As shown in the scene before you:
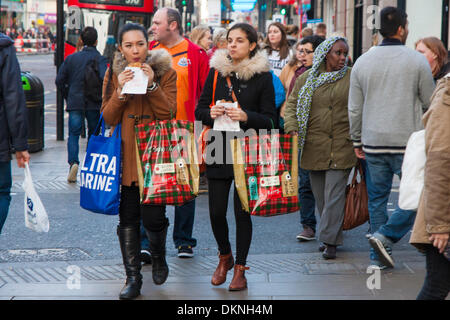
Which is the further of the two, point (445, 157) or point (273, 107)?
point (273, 107)

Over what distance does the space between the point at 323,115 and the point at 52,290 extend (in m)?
2.57

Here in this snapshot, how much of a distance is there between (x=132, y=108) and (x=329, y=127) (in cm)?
187

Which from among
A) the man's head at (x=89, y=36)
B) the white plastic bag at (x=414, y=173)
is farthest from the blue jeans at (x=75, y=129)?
the white plastic bag at (x=414, y=173)

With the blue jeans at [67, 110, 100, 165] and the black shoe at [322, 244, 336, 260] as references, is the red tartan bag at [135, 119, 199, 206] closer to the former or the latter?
the black shoe at [322, 244, 336, 260]

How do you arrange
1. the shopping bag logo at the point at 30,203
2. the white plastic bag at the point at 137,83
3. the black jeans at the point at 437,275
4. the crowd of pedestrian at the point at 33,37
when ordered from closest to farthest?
the black jeans at the point at 437,275 → the white plastic bag at the point at 137,83 → the shopping bag logo at the point at 30,203 → the crowd of pedestrian at the point at 33,37

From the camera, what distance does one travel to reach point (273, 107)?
537 centimetres

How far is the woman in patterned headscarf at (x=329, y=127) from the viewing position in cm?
630

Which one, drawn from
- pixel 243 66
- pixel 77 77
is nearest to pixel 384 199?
pixel 243 66

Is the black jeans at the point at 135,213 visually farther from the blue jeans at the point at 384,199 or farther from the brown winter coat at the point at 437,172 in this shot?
the brown winter coat at the point at 437,172

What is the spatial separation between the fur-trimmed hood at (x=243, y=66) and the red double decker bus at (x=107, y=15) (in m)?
13.8

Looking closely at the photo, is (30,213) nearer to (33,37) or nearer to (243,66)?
(243,66)

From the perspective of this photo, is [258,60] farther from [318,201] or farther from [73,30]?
[73,30]

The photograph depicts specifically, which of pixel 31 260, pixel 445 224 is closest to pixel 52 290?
pixel 31 260

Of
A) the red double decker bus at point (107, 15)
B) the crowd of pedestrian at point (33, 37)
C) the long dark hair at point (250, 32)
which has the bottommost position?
the long dark hair at point (250, 32)
